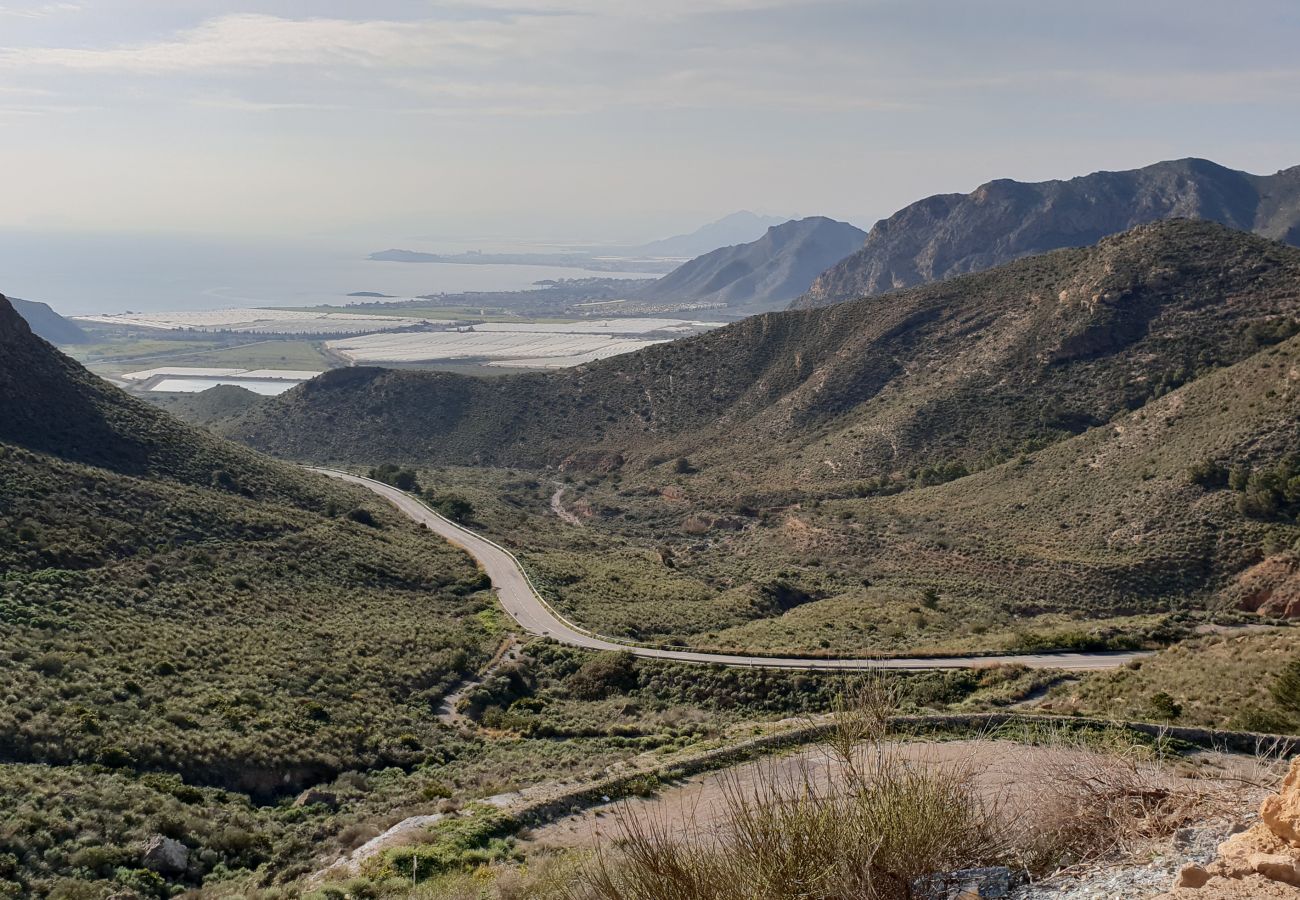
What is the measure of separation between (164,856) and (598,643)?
1762cm

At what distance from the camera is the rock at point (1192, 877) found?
5543mm

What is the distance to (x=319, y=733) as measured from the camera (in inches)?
760

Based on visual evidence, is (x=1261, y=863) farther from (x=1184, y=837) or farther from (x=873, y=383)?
(x=873, y=383)

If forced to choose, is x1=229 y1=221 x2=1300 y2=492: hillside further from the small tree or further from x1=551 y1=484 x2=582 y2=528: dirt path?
the small tree

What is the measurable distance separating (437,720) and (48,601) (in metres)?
11.4

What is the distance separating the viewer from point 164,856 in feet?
41.6

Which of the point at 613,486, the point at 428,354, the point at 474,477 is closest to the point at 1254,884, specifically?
the point at 613,486

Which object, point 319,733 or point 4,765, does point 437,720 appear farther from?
point 4,765

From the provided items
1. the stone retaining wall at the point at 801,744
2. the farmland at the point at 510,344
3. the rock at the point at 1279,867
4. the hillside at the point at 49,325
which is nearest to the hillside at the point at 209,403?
the farmland at the point at 510,344

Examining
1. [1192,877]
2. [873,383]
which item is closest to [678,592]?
[1192,877]

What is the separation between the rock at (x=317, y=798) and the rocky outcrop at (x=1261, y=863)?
14.5 meters

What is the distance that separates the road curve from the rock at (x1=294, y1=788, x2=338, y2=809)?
1120 centimetres

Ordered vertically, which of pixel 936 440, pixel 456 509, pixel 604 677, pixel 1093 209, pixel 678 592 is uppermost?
pixel 1093 209

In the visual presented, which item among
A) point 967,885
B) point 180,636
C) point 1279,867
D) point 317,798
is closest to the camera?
point 1279,867
